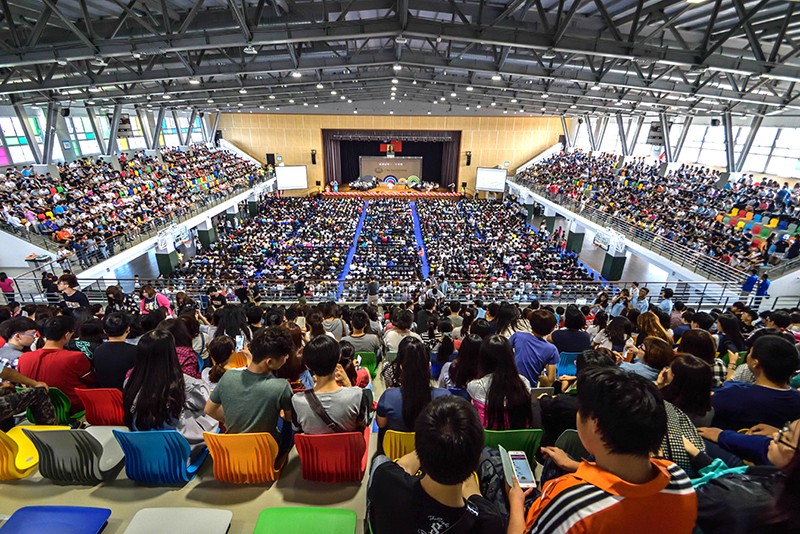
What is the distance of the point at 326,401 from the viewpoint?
2477 millimetres

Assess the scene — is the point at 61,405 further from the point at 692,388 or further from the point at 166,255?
the point at 166,255

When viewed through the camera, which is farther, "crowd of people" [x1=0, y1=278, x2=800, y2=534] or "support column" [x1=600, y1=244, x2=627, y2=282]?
"support column" [x1=600, y1=244, x2=627, y2=282]

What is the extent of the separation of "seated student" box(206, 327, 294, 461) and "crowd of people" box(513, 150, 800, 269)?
49.7 feet

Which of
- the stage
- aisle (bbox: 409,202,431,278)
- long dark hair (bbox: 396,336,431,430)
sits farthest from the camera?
the stage

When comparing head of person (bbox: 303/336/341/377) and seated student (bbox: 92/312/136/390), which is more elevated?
head of person (bbox: 303/336/341/377)

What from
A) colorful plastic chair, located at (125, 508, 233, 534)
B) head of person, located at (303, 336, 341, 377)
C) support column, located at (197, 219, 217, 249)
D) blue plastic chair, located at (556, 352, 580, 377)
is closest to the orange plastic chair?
colorful plastic chair, located at (125, 508, 233, 534)

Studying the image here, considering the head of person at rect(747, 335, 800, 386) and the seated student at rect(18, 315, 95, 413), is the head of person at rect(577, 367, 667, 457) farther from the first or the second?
the seated student at rect(18, 315, 95, 413)

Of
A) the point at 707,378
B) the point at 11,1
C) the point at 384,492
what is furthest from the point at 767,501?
the point at 11,1

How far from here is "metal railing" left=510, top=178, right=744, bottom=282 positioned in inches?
473

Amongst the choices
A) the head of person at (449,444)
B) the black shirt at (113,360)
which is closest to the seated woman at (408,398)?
the head of person at (449,444)

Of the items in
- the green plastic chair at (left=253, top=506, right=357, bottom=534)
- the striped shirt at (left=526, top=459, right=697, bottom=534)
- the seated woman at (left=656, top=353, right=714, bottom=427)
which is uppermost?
the striped shirt at (left=526, top=459, right=697, bottom=534)

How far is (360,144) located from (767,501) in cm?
3985

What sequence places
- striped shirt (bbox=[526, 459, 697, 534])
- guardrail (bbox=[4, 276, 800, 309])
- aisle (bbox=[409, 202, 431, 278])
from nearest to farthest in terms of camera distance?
striped shirt (bbox=[526, 459, 697, 534]), guardrail (bbox=[4, 276, 800, 309]), aisle (bbox=[409, 202, 431, 278])

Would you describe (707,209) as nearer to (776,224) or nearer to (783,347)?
(776,224)
